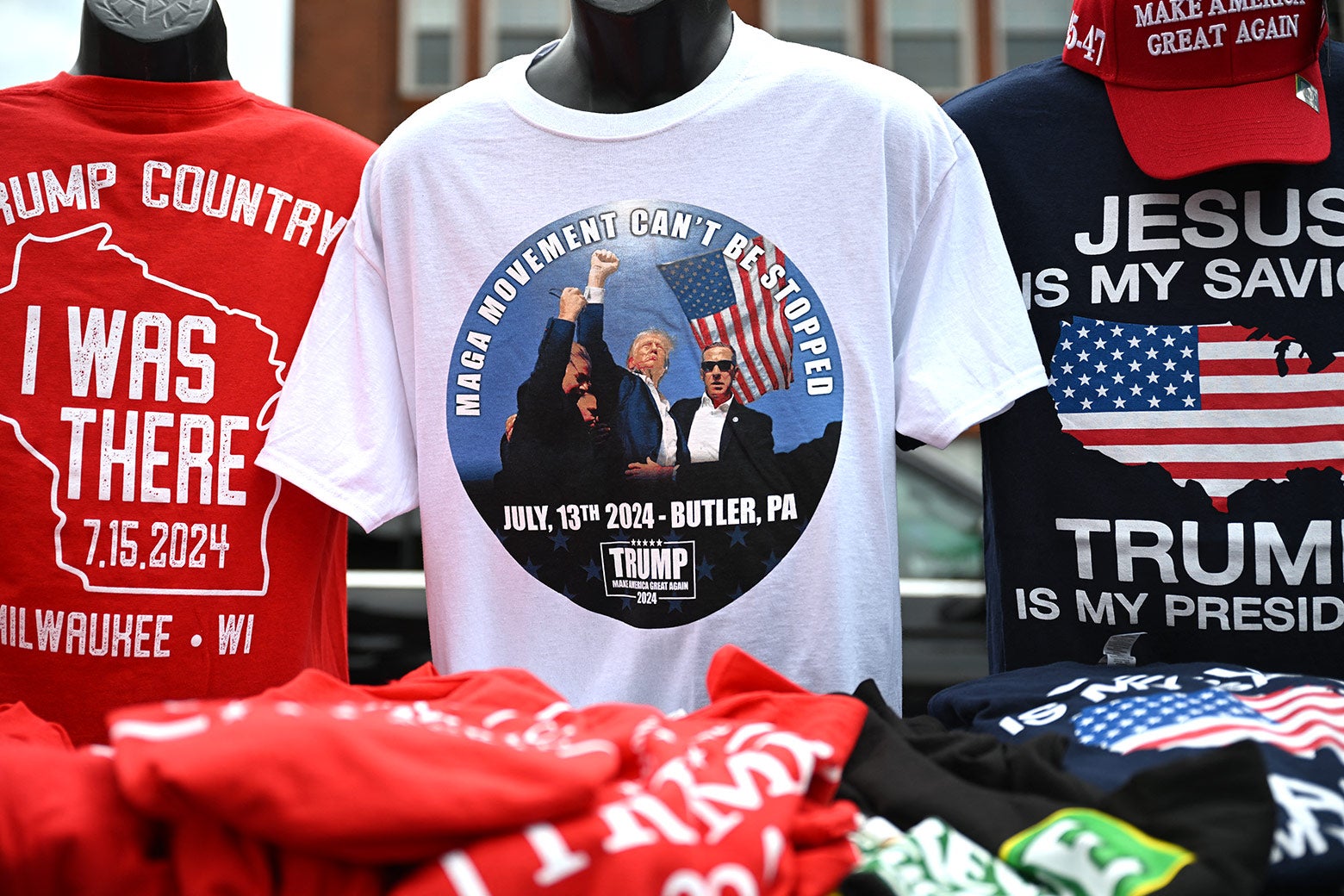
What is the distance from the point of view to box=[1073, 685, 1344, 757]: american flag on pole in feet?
4.03

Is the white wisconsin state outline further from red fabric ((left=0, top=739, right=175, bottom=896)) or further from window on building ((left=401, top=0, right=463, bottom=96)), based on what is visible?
window on building ((left=401, top=0, right=463, bottom=96))

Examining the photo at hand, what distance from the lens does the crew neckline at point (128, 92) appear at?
6.42ft

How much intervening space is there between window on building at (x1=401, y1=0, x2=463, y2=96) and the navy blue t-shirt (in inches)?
428

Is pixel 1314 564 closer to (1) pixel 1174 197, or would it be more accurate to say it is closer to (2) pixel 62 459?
(1) pixel 1174 197

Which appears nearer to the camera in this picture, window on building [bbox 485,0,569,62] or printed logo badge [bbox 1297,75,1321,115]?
printed logo badge [bbox 1297,75,1321,115]

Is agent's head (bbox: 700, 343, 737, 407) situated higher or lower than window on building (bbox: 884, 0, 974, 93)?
lower

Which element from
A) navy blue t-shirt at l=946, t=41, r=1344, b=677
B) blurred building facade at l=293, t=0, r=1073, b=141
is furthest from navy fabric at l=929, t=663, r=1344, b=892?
blurred building facade at l=293, t=0, r=1073, b=141

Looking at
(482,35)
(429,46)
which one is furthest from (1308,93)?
(429,46)

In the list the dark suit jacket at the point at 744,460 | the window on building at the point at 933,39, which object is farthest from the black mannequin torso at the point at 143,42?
the window on building at the point at 933,39

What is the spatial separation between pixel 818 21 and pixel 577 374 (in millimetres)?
10987

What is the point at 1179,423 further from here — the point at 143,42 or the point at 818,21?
the point at 818,21

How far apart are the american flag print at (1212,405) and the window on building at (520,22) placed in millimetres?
10824

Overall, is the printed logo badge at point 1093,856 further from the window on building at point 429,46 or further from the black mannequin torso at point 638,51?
the window on building at point 429,46

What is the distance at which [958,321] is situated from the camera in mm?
1781
